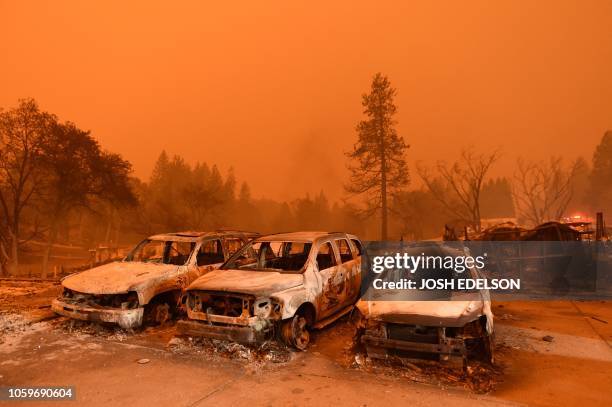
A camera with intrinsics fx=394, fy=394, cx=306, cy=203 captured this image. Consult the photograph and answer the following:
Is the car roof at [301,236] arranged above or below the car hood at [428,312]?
above

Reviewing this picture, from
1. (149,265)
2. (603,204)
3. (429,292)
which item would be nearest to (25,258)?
(149,265)

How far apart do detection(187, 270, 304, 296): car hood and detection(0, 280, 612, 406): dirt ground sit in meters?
0.92

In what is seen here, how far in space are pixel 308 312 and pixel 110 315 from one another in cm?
331

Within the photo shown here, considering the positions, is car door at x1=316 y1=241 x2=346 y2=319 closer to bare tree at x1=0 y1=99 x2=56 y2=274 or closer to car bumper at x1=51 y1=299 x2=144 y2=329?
car bumper at x1=51 y1=299 x2=144 y2=329

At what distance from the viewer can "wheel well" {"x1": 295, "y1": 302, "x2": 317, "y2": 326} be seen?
6164 mm

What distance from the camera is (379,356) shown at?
5.21 meters

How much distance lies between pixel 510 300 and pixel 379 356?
7056 mm

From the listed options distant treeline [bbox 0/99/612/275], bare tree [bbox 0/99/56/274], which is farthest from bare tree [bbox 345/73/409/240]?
bare tree [bbox 0/99/56/274]

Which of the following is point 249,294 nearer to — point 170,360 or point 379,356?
point 170,360

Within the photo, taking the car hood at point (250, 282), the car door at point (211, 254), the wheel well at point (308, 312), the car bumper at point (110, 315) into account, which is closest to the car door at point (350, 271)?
the wheel well at point (308, 312)

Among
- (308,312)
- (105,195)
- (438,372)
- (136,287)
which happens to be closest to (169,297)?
(136,287)

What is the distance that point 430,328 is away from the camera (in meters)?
5.09

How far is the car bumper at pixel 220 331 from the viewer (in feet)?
17.9

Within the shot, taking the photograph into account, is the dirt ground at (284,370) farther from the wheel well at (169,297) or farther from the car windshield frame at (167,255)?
the car windshield frame at (167,255)
